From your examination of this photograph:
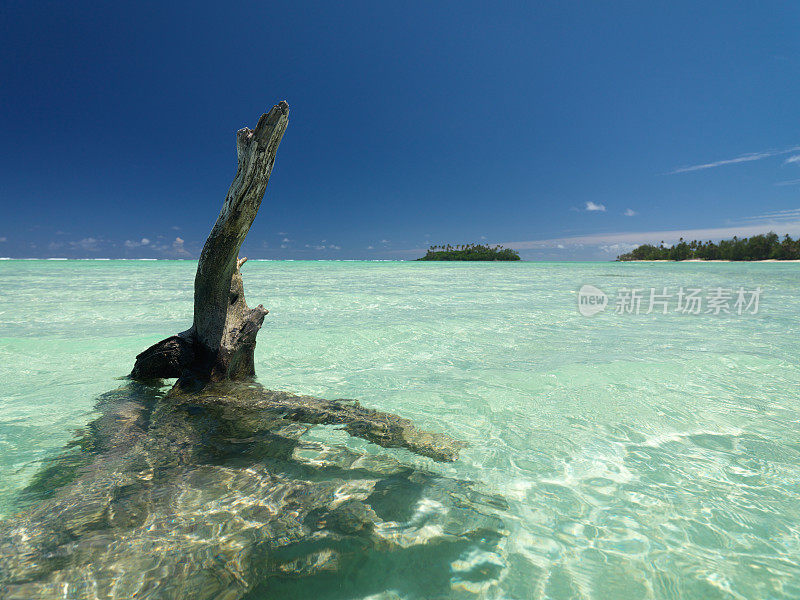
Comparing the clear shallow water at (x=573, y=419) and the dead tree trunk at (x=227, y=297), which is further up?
the dead tree trunk at (x=227, y=297)

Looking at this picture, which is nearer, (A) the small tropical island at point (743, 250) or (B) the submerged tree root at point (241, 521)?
(B) the submerged tree root at point (241, 521)

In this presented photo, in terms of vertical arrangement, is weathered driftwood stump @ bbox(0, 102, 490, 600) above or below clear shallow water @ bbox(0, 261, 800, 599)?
above

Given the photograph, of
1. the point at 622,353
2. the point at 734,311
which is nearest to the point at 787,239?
the point at 734,311

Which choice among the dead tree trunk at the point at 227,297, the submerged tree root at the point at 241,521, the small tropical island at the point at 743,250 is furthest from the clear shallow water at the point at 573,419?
the small tropical island at the point at 743,250

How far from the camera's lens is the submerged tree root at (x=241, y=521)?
167cm

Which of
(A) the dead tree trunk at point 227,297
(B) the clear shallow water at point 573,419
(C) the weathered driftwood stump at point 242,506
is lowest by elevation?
(B) the clear shallow water at point 573,419

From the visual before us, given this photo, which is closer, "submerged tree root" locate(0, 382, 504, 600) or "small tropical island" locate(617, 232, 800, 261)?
"submerged tree root" locate(0, 382, 504, 600)

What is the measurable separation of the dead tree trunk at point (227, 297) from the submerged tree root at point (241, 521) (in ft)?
2.94

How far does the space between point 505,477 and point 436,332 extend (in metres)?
5.30

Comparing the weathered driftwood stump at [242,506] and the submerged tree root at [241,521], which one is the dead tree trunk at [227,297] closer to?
the weathered driftwood stump at [242,506]

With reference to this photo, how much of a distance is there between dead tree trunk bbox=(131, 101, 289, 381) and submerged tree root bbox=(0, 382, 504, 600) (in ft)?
2.94

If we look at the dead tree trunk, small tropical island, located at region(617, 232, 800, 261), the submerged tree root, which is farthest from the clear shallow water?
small tropical island, located at region(617, 232, 800, 261)

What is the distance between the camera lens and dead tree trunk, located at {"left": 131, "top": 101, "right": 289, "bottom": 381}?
3336 mm

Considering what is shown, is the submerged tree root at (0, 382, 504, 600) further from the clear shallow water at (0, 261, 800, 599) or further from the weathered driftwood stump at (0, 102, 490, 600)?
the clear shallow water at (0, 261, 800, 599)
